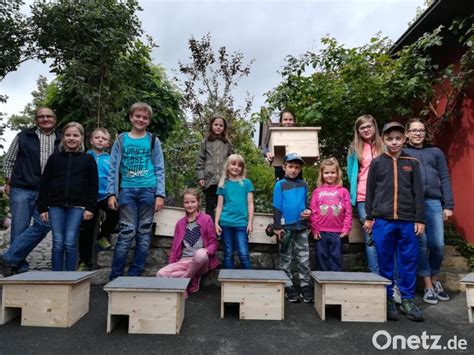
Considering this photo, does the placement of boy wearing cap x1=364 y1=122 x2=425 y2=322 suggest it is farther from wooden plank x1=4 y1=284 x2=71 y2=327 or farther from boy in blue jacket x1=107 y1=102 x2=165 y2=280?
wooden plank x1=4 y1=284 x2=71 y2=327

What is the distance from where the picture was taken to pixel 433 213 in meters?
3.93

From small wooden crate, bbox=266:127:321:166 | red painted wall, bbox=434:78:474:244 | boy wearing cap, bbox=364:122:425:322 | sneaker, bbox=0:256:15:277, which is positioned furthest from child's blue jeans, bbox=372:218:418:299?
sneaker, bbox=0:256:15:277

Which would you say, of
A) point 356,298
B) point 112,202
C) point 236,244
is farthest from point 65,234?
point 356,298

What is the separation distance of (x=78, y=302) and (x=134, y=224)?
0.99 m

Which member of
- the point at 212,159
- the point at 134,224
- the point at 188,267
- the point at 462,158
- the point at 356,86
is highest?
the point at 356,86

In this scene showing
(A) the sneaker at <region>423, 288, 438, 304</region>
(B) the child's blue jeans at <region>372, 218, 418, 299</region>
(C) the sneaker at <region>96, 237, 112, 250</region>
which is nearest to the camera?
(B) the child's blue jeans at <region>372, 218, 418, 299</region>

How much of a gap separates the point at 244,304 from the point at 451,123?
4.37m

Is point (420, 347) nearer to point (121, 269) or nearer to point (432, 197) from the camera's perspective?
point (432, 197)

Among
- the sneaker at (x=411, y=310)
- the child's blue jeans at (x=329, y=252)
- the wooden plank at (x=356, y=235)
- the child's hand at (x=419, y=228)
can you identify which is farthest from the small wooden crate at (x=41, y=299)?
the wooden plank at (x=356, y=235)

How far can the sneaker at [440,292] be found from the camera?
388 centimetres

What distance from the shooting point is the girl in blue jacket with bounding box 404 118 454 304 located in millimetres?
3879

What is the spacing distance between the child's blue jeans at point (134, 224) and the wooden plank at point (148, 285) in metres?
0.80

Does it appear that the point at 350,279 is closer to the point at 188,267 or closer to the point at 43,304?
the point at 188,267

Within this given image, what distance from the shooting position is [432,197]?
12.9ft
